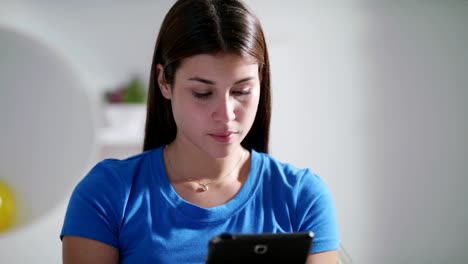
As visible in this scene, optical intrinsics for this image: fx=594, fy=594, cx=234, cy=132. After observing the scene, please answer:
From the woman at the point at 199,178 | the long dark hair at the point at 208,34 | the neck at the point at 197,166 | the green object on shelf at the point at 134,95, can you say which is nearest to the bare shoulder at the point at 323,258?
the woman at the point at 199,178

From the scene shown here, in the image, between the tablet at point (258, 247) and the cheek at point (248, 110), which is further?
the cheek at point (248, 110)

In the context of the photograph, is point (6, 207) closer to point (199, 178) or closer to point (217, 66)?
point (199, 178)

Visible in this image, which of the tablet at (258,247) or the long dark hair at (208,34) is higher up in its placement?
the long dark hair at (208,34)

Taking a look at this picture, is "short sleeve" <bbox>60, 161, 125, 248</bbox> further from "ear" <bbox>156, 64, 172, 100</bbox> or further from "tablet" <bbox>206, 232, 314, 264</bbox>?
"tablet" <bbox>206, 232, 314, 264</bbox>

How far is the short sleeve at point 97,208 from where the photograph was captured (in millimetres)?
1051

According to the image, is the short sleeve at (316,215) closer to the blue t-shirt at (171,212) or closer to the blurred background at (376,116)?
the blue t-shirt at (171,212)

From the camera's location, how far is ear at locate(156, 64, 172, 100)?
3.70 ft

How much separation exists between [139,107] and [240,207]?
1.16 m

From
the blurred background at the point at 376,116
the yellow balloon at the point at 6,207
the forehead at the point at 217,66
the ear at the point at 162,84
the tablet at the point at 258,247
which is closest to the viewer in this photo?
the tablet at the point at 258,247

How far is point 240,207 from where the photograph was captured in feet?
3.67

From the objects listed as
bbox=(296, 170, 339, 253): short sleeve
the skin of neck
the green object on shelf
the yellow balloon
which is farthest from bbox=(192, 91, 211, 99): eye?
the green object on shelf

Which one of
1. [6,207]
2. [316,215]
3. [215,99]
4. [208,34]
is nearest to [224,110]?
[215,99]

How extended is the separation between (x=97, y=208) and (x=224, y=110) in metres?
0.29

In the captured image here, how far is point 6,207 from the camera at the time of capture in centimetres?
158
